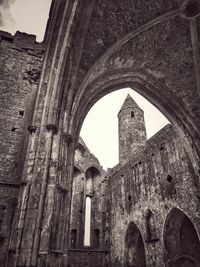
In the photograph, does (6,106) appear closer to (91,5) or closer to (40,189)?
(40,189)

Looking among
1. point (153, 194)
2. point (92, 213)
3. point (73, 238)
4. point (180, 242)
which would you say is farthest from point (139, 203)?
point (73, 238)

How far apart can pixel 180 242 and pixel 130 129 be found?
A: 7.58m

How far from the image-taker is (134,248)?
35.8ft

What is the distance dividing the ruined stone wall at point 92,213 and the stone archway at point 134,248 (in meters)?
1.51

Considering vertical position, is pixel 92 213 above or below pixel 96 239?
above

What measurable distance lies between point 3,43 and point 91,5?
81.1 inches

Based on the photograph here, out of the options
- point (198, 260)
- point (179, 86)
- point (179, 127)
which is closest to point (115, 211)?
point (198, 260)

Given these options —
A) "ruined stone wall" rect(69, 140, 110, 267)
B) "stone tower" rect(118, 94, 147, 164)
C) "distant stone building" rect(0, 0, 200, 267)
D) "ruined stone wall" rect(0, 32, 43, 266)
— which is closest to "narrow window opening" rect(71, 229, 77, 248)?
"ruined stone wall" rect(69, 140, 110, 267)

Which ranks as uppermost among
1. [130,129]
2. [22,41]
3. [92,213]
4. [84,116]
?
[130,129]

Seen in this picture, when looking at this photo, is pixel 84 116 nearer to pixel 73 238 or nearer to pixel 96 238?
pixel 73 238

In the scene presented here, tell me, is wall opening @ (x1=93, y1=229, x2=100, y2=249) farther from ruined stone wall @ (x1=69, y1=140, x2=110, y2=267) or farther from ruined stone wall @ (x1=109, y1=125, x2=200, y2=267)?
ruined stone wall @ (x1=109, y1=125, x2=200, y2=267)

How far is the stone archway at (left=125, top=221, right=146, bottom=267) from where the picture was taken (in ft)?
34.6

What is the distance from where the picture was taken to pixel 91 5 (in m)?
5.02

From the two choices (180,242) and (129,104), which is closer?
(180,242)
